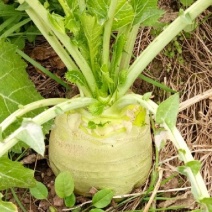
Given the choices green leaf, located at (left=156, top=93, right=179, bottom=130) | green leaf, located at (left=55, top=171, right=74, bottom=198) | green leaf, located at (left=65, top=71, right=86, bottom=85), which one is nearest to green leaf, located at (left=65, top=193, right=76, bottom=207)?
green leaf, located at (left=55, top=171, right=74, bottom=198)

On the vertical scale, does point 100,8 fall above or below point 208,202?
above

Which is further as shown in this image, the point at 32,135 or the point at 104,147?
the point at 104,147

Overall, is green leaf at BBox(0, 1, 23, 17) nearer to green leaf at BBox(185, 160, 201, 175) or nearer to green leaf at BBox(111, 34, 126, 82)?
green leaf at BBox(111, 34, 126, 82)

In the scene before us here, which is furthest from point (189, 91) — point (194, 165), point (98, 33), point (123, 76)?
point (194, 165)

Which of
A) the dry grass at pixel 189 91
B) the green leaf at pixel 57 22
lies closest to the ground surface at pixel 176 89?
the dry grass at pixel 189 91

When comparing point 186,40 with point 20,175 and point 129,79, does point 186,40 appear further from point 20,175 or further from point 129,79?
point 20,175

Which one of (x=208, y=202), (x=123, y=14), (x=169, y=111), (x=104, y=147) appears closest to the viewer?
(x=208, y=202)

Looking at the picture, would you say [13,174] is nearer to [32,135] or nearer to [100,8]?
[32,135]
